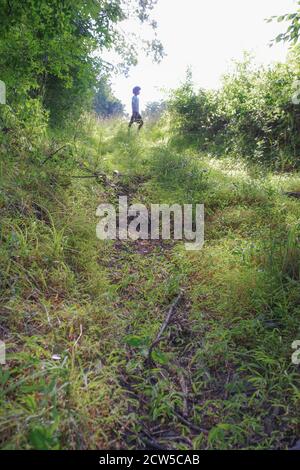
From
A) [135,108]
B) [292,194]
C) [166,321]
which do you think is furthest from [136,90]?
[166,321]

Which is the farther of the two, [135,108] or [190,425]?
[135,108]

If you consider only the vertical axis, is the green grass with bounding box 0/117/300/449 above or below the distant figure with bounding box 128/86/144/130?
below

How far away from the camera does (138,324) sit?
2.07 meters

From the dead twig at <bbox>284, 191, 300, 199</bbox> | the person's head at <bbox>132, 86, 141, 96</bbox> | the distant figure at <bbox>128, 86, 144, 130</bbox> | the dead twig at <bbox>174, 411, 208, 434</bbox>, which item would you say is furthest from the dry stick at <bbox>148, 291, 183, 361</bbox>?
the person's head at <bbox>132, 86, 141, 96</bbox>

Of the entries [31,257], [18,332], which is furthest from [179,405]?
[31,257]

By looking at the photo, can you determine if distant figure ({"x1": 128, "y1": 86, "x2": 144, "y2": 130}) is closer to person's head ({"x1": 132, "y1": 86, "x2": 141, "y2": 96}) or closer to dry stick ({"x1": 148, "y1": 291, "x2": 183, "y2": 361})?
person's head ({"x1": 132, "y1": 86, "x2": 141, "y2": 96})

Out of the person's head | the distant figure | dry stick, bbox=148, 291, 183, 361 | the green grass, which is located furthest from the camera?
the person's head

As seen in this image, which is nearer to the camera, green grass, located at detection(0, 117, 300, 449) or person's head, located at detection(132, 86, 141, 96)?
green grass, located at detection(0, 117, 300, 449)

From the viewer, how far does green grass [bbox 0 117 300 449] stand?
1.40 m

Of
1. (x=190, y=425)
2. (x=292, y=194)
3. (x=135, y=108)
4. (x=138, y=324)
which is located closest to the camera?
(x=190, y=425)

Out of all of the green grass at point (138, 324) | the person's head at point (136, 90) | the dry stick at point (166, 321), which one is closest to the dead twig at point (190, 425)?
the green grass at point (138, 324)

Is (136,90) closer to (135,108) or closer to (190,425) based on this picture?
(135,108)

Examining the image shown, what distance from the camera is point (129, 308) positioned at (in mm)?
2223

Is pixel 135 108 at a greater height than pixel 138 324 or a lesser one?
greater
